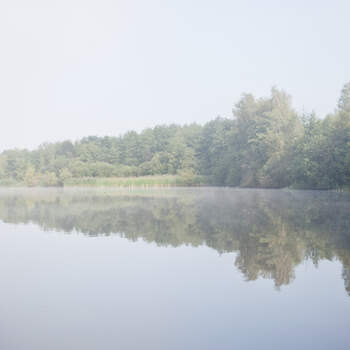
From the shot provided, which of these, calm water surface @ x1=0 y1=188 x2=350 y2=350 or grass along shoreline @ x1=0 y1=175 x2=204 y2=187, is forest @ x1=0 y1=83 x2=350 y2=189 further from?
calm water surface @ x1=0 y1=188 x2=350 y2=350

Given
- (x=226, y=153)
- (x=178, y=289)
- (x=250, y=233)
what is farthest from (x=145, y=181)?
(x=178, y=289)

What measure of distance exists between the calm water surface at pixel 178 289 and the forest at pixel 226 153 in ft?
68.1

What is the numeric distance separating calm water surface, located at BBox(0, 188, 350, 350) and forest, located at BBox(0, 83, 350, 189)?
2075cm

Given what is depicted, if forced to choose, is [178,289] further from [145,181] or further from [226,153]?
[226,153]

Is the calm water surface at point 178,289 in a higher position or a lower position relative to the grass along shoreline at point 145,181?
lower

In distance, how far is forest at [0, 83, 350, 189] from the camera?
30281 mm

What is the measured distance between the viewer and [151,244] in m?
7.97

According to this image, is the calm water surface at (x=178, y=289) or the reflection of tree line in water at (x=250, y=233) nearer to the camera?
the calm water surface at (x=178, y=289)

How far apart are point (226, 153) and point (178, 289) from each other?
154ft

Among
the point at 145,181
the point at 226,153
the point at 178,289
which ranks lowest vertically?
the point at 178,289

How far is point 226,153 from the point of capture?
5109 cm

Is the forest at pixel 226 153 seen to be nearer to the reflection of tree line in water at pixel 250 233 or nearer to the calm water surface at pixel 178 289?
the reflection of tree line in water at pixel 250 233

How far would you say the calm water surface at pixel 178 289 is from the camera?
10.8 feet

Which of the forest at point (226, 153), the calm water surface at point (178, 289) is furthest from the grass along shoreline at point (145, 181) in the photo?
the calm water surface at point (178, 289)
